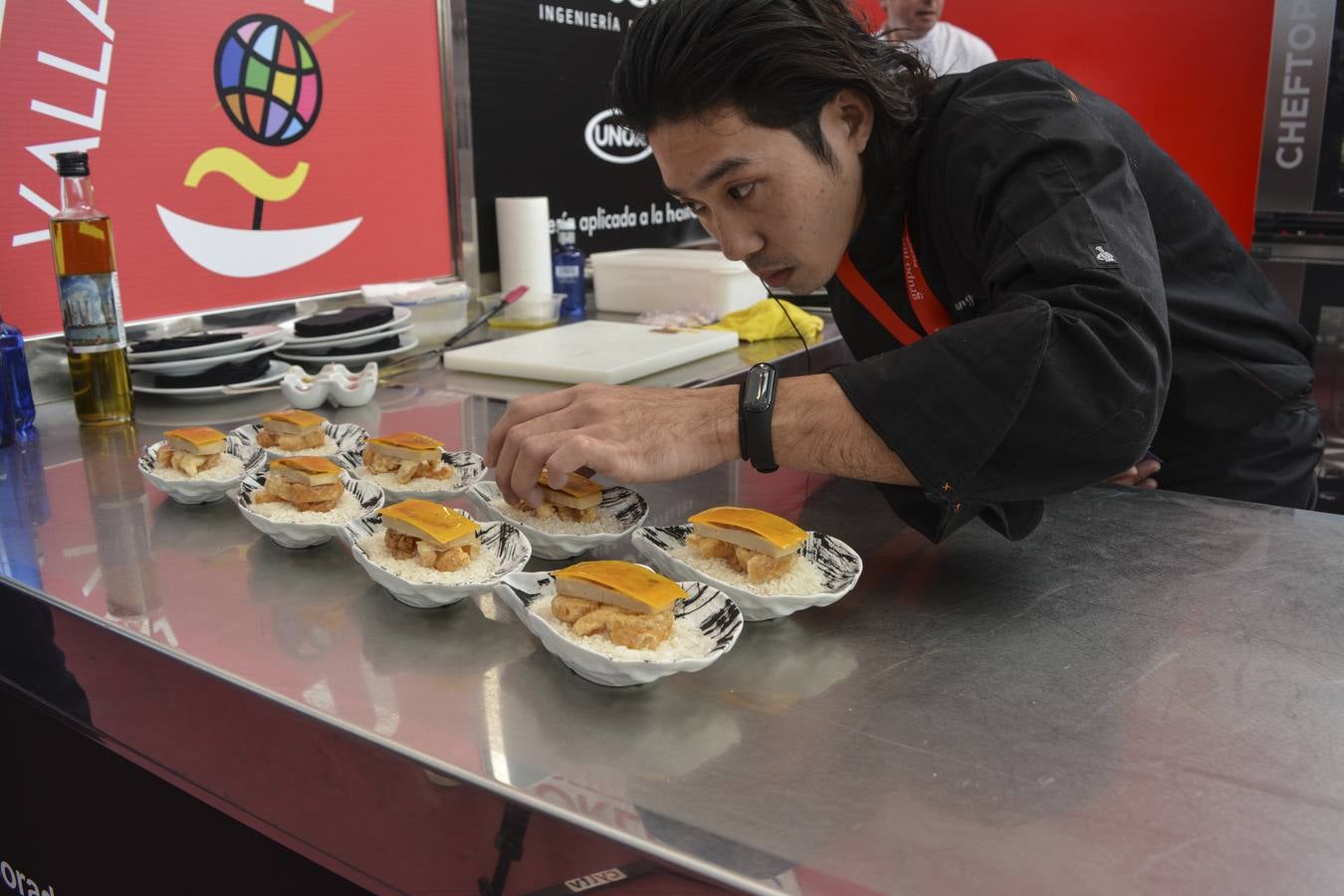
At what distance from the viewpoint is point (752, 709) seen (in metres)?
0.86

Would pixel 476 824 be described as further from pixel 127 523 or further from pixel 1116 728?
pixel 127 523

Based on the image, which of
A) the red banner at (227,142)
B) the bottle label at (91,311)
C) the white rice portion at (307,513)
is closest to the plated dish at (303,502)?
the white rice portion at (307,513)

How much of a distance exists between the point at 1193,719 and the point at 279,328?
1.86 meters

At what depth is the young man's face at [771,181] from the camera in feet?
4.17

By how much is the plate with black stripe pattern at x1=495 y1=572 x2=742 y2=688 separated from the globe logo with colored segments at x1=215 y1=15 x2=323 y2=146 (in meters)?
1.66

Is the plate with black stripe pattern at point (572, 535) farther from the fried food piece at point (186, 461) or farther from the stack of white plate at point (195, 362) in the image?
the stack of white plate at point (195, 362)

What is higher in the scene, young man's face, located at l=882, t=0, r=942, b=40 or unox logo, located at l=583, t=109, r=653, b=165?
young man's face, located at l=882, t=0, r=942, b=40

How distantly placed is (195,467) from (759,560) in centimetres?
78

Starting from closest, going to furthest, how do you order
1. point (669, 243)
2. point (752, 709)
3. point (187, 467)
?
point (752, 709), point (187, 467), point (669, 243)

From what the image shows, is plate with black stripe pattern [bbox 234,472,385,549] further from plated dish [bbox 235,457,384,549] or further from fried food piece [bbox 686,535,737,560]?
Answer: fried food piece [bbox 686,535,737,560]

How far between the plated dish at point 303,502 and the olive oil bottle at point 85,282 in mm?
666

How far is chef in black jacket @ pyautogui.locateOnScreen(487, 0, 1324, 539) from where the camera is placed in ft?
3.44

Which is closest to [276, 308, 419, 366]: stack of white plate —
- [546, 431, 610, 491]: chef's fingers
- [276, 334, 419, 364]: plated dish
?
[276, 334, 419, 364]: plated dish

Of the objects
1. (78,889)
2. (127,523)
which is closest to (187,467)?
(127,523)
